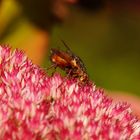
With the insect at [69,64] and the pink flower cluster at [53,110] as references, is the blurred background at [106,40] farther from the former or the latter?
the pink flower cluster at [53,110]

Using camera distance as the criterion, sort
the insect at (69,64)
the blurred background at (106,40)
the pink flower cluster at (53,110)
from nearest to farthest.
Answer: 1. the pink flower cluster at (53,110)
2. the insect at (69,64)
3. the blurred background at (106,40)

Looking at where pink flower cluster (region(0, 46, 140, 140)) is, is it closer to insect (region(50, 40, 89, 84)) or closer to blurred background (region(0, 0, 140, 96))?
insect (region(50, 40, 89, 84))

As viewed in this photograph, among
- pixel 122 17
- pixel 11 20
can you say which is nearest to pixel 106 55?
pixel 122 17

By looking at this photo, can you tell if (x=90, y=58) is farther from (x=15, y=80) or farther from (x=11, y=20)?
(x=15, y=80)

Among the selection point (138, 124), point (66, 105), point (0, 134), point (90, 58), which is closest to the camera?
point (0, 134)

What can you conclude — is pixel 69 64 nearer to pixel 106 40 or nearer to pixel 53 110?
pixel 53 110

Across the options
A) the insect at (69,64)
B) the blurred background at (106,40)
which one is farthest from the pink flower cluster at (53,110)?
the blurred background at (106,40)

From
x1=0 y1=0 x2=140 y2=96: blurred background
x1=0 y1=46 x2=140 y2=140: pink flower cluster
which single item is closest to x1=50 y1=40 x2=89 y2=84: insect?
x1=0 y1=46 x2=140 y2=140: pink flower cluster
